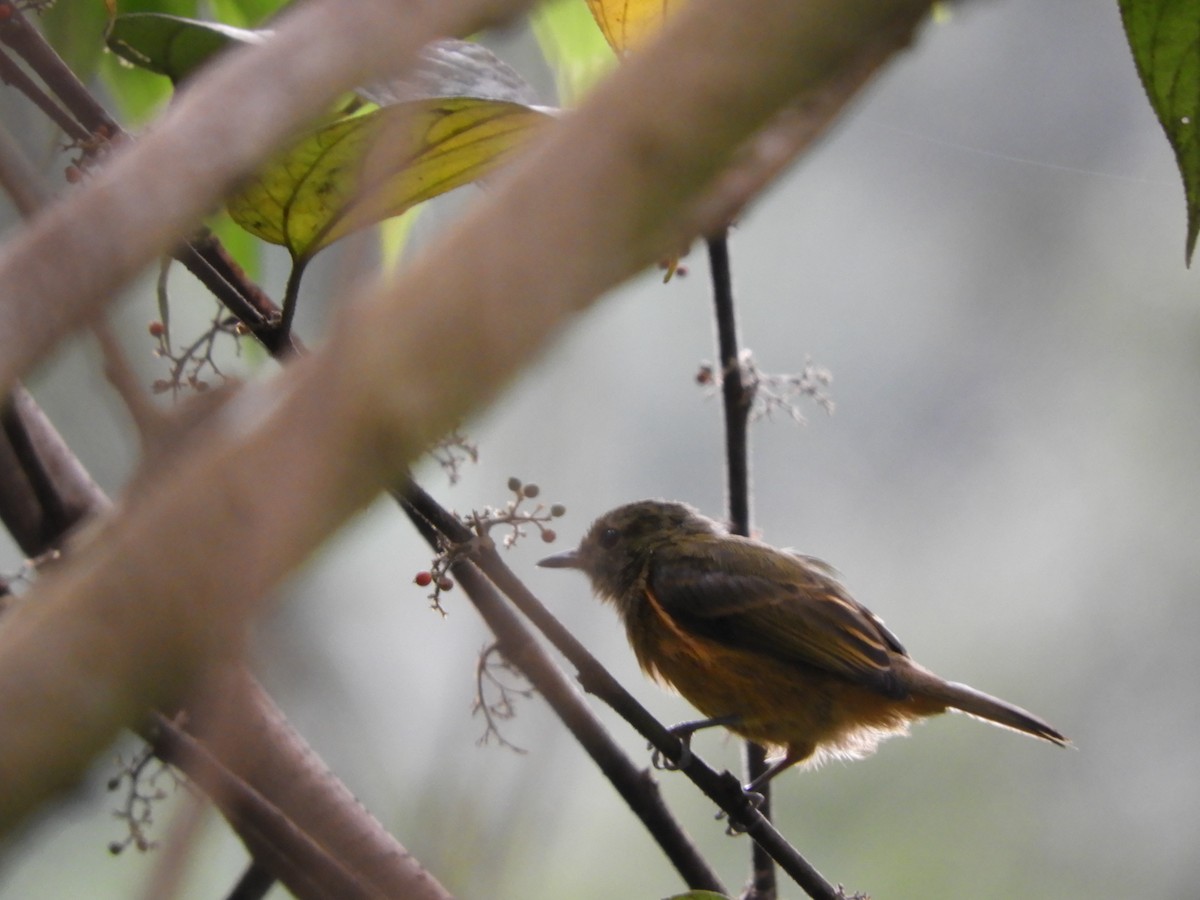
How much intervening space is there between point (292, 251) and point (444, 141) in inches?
10.2

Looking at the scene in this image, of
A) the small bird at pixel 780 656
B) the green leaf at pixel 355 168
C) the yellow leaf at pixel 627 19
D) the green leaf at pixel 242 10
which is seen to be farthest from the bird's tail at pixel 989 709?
the green leaf at pixel 242 10

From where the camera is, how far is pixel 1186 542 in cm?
608

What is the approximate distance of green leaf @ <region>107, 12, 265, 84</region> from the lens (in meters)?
1.60

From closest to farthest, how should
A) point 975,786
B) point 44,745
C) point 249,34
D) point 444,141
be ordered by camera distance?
point 44,745
point 249,34
point 444,141
point 975,786

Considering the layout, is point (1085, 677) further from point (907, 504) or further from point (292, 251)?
point (292, 251)

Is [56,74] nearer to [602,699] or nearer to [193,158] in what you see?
[193,158]

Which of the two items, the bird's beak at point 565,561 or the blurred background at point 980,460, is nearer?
the bird's beak at point 565,561

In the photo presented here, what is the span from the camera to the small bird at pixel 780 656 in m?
2.92

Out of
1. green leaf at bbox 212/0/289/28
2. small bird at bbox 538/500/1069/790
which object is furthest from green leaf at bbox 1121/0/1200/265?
small bird at bbox 538/500/1069/790

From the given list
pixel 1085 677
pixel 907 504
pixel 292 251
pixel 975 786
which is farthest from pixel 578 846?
pixel 292 251

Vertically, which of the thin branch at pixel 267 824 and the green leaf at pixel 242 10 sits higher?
the green leaf at pixel 242 10

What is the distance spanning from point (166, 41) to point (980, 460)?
503cm

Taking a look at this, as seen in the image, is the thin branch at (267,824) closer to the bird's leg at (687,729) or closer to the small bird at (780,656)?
the bird's leg at (687,729)

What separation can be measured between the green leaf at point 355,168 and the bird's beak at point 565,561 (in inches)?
71.7
